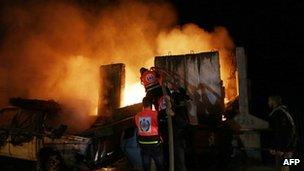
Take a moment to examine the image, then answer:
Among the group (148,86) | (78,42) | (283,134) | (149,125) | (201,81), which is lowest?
(283,134)

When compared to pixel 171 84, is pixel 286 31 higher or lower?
higher

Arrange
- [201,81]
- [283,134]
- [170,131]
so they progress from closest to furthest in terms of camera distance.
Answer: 1. [170,131]
2. [283,134]
3. [201,81]

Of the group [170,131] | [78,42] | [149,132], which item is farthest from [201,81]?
[78,42]

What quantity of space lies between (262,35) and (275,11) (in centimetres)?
185

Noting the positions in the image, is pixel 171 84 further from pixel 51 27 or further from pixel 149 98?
pixel 51 27

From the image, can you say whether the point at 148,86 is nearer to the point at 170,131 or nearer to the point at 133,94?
the point at 170,131

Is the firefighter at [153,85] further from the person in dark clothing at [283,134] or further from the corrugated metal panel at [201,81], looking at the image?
the corrugated metal panel at [201,81]

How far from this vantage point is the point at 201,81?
12625 mm

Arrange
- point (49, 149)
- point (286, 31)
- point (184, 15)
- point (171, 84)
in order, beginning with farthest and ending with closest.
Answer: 1. point (184, 15)
2. point (286, 31)
3. point (171, 84)
4. point (49, 149)

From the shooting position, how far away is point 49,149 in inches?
423

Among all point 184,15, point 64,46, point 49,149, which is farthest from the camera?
point 184,15

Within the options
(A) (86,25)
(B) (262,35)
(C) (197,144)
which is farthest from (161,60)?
(B) (262,35)

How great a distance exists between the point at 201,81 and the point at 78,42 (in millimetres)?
10278

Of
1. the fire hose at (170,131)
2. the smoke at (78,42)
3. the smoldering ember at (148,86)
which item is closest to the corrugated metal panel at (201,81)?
the smoldering ember at (148,86)
